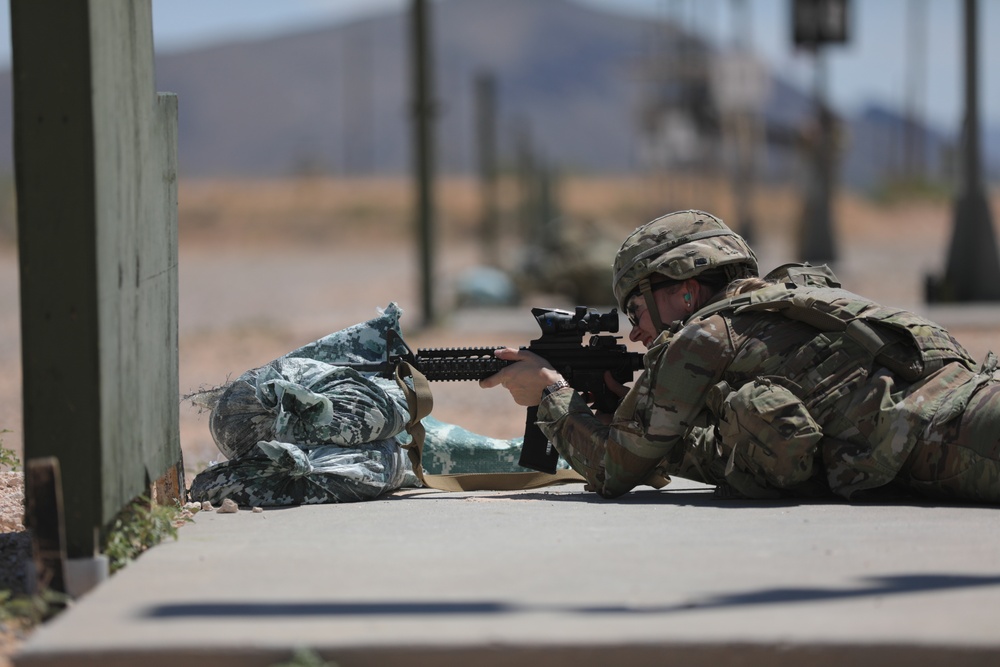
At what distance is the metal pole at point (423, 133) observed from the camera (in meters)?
15.7

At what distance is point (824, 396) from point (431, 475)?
1.69 meters

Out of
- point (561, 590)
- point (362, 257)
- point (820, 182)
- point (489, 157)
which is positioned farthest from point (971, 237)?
point (362, 257)

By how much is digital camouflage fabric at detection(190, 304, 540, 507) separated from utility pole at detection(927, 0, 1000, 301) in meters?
11.8

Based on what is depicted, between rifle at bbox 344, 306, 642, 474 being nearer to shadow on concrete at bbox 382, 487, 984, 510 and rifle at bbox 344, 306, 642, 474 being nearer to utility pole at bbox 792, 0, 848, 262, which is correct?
shadow on concrete at bbox 382, 487, 984, 510

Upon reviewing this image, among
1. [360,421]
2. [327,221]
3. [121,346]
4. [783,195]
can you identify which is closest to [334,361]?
[360,421]

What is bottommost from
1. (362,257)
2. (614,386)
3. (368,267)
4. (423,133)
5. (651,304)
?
(362,257)

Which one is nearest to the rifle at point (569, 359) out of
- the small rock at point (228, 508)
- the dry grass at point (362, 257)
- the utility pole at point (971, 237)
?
the small rock at point (228, 508)

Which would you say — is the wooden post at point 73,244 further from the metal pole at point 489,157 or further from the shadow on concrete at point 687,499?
the metal pole at point 489,157

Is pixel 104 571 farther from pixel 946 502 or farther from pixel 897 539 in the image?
pixel 946 502

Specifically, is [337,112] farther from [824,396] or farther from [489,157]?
[824,396]

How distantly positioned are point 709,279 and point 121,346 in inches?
77.3

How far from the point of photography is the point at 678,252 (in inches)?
177

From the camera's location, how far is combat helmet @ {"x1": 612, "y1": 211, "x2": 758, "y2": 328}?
4.50 m

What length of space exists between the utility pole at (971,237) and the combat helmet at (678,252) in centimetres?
1161
